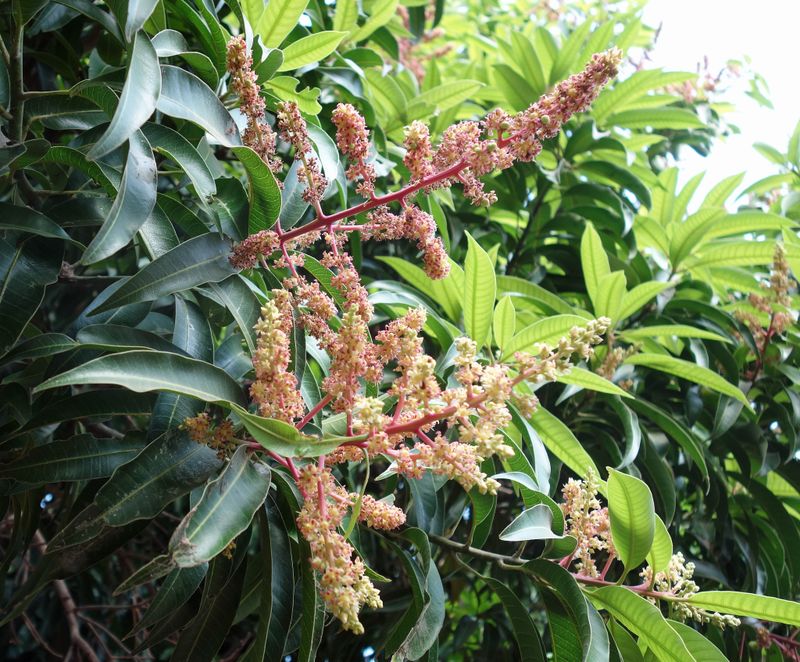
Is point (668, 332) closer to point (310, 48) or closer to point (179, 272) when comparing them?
point (310, 48)

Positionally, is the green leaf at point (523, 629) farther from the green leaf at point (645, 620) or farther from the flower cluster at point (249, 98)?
the flower cluster at point (249, 98)

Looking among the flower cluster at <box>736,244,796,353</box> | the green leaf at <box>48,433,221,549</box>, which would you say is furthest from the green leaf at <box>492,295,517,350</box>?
the flower cluster at <box>736,244,796,353</box>

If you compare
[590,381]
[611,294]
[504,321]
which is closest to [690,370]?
[611,294]

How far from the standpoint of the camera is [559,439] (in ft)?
4.96

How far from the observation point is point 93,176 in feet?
4.06

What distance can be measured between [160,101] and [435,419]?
1.79 ft

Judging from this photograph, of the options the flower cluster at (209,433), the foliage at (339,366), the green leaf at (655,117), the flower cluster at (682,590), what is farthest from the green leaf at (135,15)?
the green leaf at (655,117)

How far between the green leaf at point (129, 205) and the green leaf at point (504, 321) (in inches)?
28.6

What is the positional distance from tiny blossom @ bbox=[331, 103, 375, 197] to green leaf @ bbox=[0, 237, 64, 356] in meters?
0.48

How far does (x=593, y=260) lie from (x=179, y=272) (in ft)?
3.93

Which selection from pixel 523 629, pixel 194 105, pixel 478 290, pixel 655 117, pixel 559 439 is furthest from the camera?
pixel 655 117

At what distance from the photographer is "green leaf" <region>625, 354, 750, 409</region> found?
1791 millimetres

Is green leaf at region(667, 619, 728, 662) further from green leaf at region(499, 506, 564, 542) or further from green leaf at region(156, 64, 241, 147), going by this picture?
green leaf at region(156, 64, 241, 147)

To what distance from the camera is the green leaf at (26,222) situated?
114 cm
